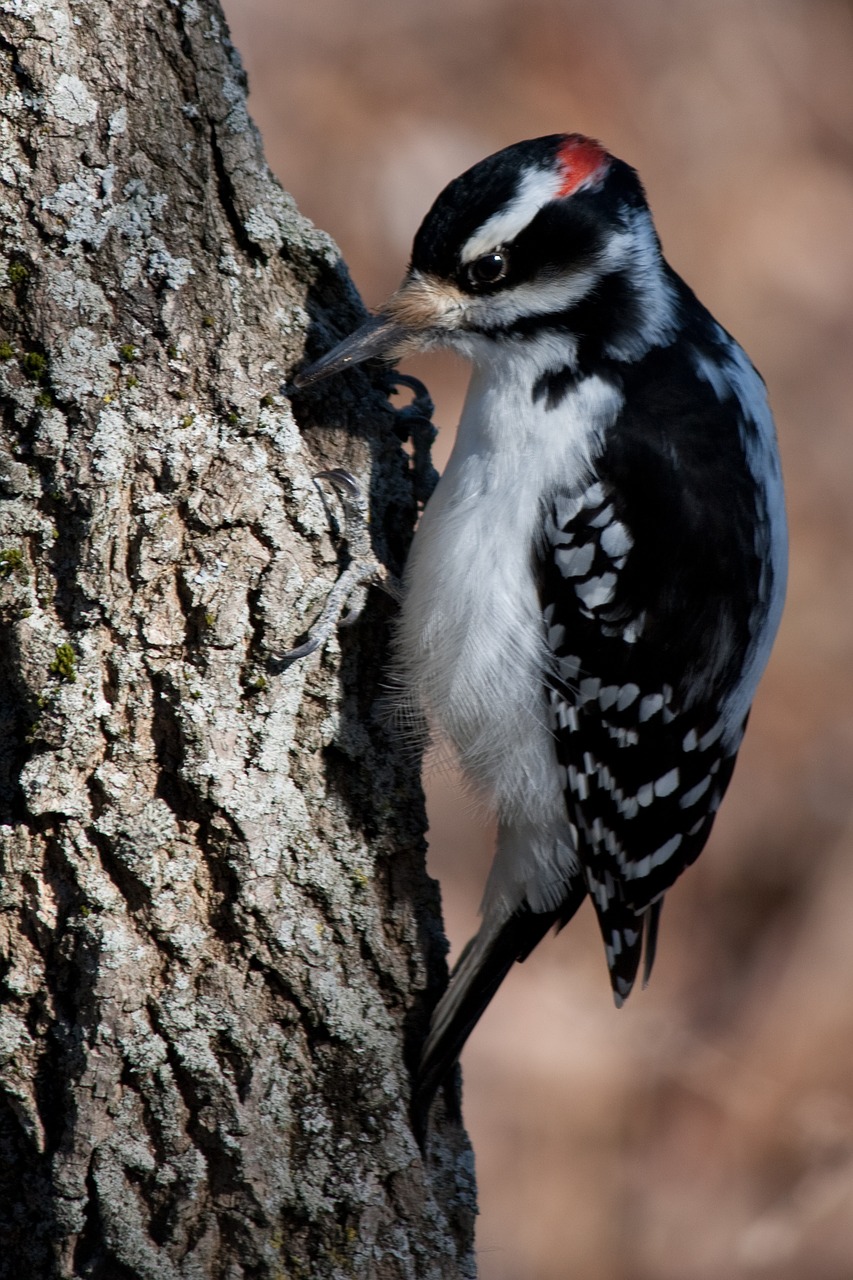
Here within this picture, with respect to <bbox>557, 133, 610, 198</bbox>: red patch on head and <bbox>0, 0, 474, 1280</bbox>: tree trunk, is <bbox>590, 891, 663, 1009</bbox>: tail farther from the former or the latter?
<bbox>557, 133, 610, 198</bbox>: red patch on head

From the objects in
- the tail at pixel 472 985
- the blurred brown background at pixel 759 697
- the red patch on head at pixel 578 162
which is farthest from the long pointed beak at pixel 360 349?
the blurred brown background at pixel 759 697

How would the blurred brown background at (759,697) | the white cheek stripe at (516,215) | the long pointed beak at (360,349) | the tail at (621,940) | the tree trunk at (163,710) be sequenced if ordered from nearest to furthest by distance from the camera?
the tree trunk at (163,710) → the long pointed beak at (360,349) → the white cheek stripe at (516,215) → the tail at (621,940) → the blurred brown background at (759,697)

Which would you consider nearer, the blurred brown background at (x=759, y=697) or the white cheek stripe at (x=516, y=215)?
the white cheek stripe at (x=516, y=215)

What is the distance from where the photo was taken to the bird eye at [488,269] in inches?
90.6

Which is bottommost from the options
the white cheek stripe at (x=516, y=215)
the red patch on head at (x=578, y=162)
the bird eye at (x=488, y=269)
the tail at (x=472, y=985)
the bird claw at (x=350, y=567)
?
the tail at (x=472, y=985)

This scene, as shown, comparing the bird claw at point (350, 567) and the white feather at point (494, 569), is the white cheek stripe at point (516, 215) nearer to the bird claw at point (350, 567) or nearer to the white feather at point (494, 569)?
the white feather at point (494, 569)

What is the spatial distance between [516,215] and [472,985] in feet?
4.88

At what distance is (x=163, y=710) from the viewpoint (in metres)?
2.05

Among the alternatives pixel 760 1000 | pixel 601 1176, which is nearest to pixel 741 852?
pixel 760 1000

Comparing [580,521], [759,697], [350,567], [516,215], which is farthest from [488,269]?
[759,697]

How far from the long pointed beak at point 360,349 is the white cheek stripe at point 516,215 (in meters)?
0.20

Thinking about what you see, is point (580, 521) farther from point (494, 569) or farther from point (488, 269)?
point (488, 269)

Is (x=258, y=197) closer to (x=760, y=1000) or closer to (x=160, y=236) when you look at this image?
(x=160, y=236)

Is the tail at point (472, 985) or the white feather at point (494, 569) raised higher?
the white feather at point (494, 569)
